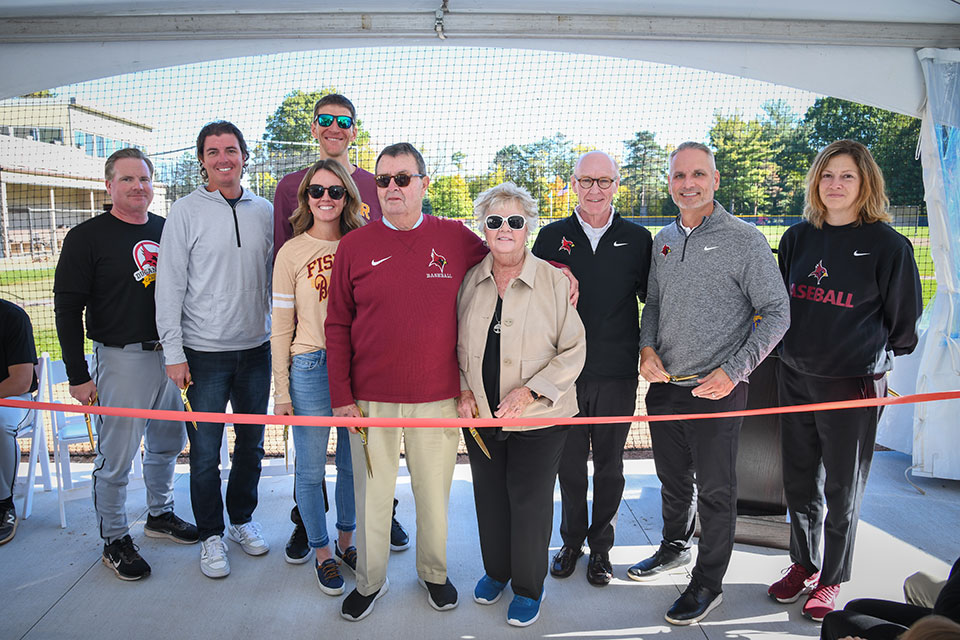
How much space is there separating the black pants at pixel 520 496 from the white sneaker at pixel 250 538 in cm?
126

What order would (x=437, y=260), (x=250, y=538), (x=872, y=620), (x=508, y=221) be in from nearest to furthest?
(x=872, y=620), (x=508, y=221), (x=437, y=260), (x=250, y=538)

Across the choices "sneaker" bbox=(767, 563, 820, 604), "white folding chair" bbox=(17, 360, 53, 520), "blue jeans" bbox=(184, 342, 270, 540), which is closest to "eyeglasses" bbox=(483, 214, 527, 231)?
"blue jeans" bbox=(184, 342, 270, 540)

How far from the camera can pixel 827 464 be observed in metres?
2.59

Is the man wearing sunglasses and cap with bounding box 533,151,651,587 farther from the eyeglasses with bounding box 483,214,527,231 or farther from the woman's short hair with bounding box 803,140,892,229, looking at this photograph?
the woman's short hair with bounding box 803,140,892,229

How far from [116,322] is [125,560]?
3.81 feet

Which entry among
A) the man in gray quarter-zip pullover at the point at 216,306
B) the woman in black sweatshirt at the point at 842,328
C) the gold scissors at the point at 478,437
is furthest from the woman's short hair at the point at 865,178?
the man in gray quarter-zip pullover at the point at 216,306

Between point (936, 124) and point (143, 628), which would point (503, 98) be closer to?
point (936, 124)

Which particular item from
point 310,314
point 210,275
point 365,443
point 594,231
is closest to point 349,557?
point 365,443

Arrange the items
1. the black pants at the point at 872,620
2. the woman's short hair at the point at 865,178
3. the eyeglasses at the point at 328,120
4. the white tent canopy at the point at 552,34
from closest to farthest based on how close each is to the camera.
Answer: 1. the black pants at the point at 872,620
2. the woman's short hair at the point at 865,178
3. the eyeglasses at the point at 328,120
4. the white tent canopy at the point at 552,34

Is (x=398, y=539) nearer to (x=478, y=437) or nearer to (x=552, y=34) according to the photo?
(x=478, y=437)

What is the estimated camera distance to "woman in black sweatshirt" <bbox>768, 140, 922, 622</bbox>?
2.50 meters

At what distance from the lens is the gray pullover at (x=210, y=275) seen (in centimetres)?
278

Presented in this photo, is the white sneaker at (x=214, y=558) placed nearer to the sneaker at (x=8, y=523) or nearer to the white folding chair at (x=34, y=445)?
the sneaker at (x=8, y=523)

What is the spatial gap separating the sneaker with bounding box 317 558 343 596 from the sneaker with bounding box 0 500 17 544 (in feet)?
6.11
